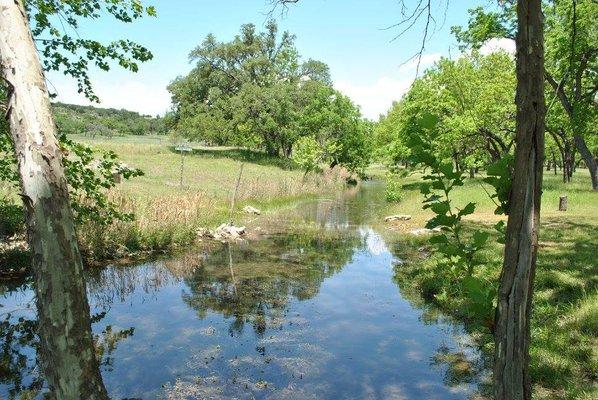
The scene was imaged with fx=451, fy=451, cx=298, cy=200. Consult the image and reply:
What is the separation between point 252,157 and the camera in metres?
49.8

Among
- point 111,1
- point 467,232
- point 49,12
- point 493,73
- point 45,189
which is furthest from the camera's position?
point 493,73

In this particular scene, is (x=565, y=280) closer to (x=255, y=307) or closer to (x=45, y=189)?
(x=255, y=307)

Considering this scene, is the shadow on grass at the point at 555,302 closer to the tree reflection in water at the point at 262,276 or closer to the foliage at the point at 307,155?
the tree reflection in water at the point at 262,276

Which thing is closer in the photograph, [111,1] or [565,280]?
[111,1]

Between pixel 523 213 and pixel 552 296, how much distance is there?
24.3ft

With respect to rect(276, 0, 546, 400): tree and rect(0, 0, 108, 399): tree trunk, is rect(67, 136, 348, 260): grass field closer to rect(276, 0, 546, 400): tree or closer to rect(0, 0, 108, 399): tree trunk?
rect(0, 0, 108, 399): tree trunk

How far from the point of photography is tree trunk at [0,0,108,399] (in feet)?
10.9

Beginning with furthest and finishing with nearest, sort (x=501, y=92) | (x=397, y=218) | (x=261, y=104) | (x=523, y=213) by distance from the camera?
(x=261, y=104), (x=501, y=92), (x=397, y=218), (x=523, y=213)

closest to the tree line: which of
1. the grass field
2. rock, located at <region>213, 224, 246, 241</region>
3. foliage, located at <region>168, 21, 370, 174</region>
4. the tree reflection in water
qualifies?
the tree reflection in water

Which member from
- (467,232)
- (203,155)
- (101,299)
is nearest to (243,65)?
(203,155)

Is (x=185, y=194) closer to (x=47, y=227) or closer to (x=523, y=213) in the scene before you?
(x=47, y=227)

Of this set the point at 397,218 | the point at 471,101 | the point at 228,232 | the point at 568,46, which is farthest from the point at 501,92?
the point at 228,232

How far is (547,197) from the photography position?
23.8 m

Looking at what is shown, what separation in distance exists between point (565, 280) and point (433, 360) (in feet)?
11.6
